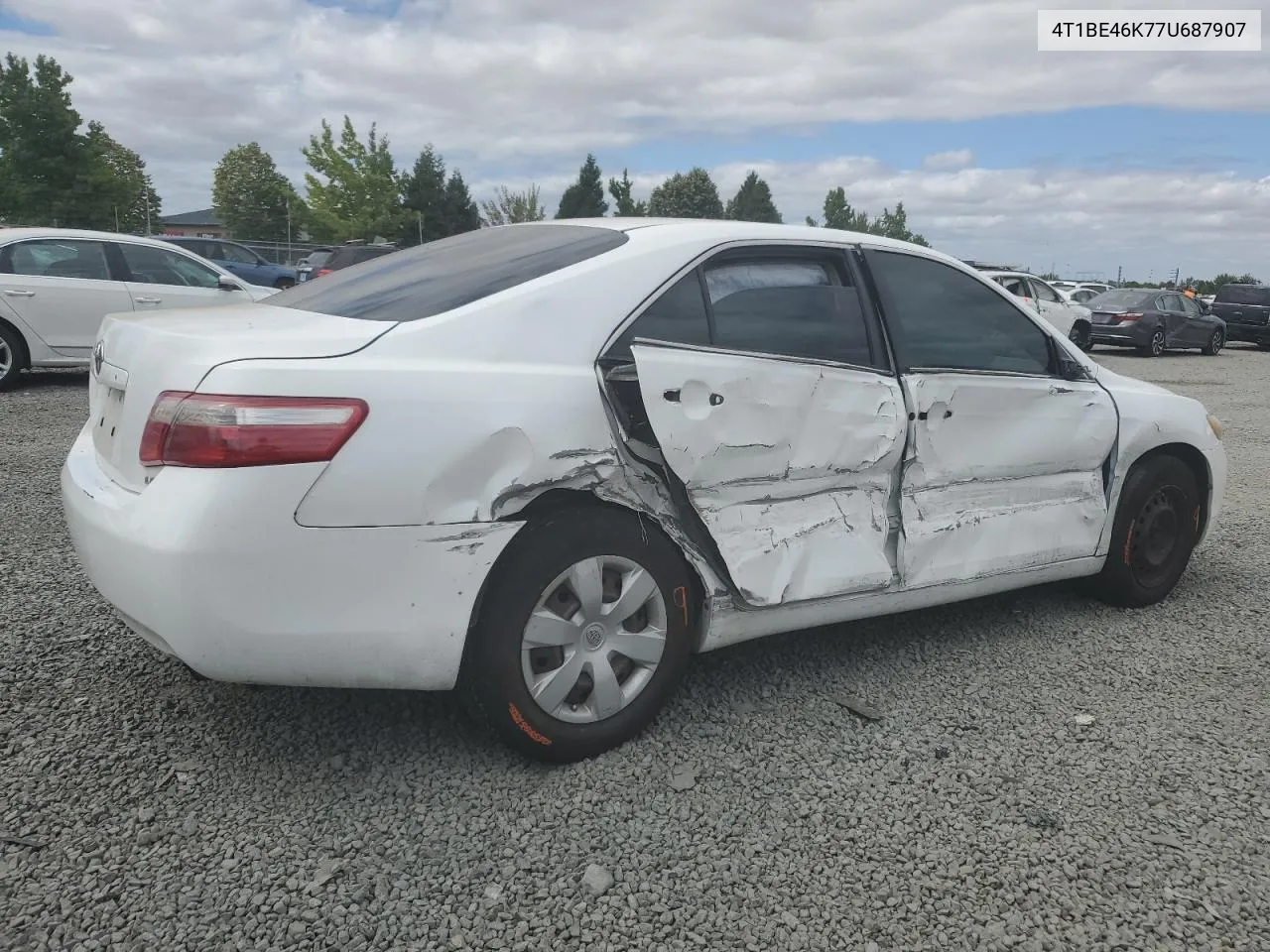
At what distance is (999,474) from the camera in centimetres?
357

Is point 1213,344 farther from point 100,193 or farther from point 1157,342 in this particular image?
point 100,193

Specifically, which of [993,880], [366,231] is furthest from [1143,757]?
[366,231]

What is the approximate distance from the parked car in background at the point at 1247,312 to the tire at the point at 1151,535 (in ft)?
80.3

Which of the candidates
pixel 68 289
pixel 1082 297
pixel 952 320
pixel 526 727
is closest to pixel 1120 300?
pixel 1082 297

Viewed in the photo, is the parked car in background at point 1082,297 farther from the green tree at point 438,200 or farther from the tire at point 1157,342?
the green tree at point 438,200

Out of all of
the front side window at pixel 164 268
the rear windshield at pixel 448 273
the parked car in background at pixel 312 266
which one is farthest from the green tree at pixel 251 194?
the rear windshield at pixel 448 273

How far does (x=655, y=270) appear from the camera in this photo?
9.44ft

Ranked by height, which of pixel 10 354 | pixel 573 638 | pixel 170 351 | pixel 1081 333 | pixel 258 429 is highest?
pixel 170 351

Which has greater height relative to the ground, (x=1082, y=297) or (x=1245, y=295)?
(x=1245, y=295)

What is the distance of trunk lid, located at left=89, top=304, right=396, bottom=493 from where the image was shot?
7.88 ft

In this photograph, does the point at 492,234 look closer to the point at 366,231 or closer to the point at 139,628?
the point at 139,628

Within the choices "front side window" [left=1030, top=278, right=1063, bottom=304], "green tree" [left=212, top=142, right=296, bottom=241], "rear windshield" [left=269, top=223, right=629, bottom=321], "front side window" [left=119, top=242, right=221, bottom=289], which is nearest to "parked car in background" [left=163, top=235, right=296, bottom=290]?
"front side window" [left=119, top=242, right=221, bottom=289]

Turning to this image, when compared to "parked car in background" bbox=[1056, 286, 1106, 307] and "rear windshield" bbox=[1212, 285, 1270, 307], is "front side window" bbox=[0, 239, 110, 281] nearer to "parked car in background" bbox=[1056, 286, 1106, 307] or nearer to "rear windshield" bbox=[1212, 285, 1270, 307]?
"parked car in background" bbox=[1056, 286, 1106, 307]

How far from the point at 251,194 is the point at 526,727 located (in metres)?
76.0
